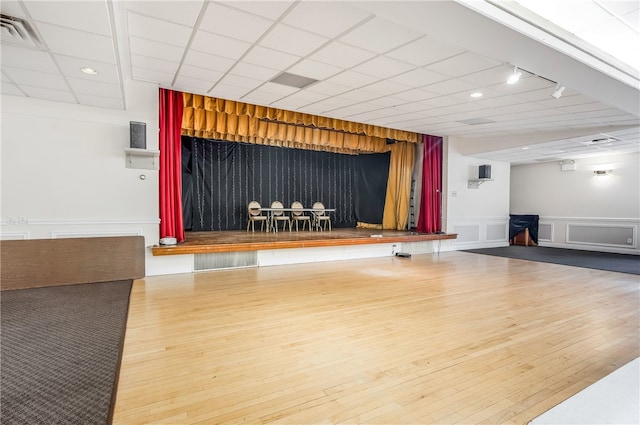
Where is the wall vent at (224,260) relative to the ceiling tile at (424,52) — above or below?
below

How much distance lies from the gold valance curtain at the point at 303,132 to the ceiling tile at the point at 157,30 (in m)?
1.94

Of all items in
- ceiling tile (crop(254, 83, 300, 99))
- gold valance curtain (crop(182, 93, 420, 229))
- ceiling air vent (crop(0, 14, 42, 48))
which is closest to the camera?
ceiling air vent (crop(0, 14, 42, 48))

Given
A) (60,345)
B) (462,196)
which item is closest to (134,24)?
(60,345)

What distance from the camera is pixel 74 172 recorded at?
15.5 feet

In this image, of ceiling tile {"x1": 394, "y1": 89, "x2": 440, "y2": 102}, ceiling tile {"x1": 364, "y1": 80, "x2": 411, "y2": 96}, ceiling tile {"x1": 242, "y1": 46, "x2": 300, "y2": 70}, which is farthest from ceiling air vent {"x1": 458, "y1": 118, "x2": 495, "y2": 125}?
ceiling tile {"x1": 242, "y1": 46, "x2": 300, "y2": 70}

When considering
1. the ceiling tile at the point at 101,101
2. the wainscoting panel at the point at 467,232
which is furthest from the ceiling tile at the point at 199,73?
the wainscoting panel at the point at 467,232

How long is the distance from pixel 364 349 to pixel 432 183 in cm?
667

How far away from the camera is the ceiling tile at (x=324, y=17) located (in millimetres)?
2871

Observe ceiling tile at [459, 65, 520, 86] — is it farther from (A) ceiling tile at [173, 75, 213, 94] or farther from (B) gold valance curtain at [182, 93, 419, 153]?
(A) ceiling tile at [173, 75, 213, 94]

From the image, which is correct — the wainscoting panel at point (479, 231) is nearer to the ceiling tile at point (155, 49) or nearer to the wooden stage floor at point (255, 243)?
the wooden stage floor at point (255, 243)

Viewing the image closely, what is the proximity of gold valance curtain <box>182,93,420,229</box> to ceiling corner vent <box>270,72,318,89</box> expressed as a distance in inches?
54.7

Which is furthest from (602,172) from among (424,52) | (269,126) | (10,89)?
(10,89)

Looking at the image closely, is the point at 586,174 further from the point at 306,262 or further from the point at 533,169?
the point at 306,262

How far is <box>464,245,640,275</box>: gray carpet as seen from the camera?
256 inches
